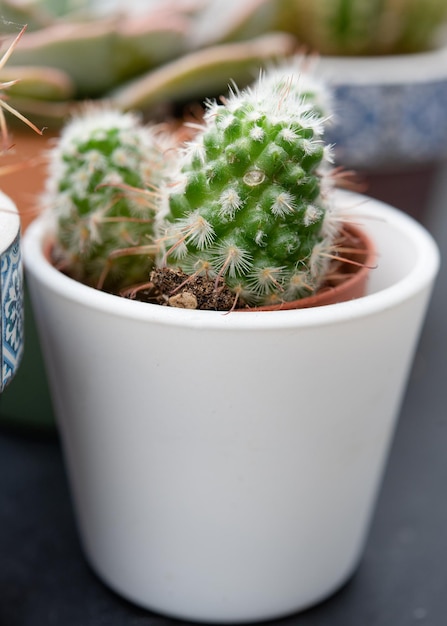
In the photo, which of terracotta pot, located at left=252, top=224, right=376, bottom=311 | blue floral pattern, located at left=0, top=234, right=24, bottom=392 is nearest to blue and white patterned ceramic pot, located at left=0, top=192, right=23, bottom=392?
blue floral pattern, located at left=0, top=234, right=24, bottom=392

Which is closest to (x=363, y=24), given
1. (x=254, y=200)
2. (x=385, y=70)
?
(x=385, y=70)

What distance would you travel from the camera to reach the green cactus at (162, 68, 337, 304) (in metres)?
0.49

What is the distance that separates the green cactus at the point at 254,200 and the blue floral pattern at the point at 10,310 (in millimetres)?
89

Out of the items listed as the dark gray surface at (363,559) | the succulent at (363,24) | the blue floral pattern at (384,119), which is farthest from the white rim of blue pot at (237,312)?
the succulent at (363,24)

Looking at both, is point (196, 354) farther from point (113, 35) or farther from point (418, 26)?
point (418, 26)

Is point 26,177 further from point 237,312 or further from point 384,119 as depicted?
point 384,119

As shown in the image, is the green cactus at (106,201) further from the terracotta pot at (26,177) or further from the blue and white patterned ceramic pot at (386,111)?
the blue and white patterned ceramic pot at (386,111)

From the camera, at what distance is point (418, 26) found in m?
1.06

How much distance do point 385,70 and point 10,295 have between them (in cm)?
64

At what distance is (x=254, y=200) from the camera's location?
492 mm

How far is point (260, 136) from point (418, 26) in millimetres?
661

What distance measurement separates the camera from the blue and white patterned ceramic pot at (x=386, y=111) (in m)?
0.96

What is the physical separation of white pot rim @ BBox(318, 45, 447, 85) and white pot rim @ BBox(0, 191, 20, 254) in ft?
1.69

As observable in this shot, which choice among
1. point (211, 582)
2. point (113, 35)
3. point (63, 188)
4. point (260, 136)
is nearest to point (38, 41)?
point (113, 35)
